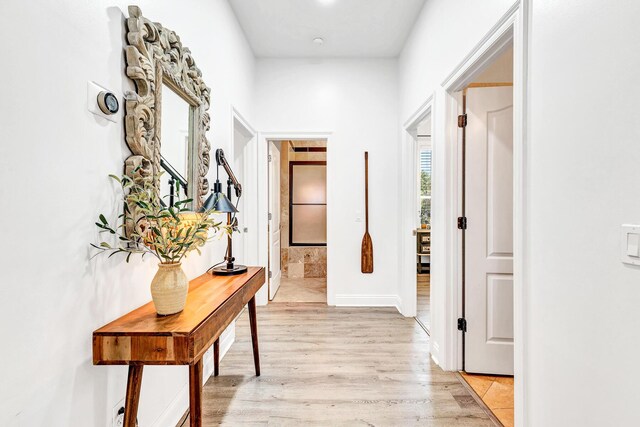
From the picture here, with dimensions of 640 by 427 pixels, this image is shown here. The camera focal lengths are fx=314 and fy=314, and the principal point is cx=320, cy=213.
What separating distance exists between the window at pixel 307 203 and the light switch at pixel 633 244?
4.86 meters

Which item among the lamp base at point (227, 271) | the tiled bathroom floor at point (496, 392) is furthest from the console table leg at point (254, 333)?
the tiled bathroom floor at point (496, 392)

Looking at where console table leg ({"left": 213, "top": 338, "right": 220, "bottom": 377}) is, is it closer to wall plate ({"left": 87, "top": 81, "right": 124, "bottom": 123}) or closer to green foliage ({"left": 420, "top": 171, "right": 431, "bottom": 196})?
wall plate ({"left": 87, "top": 81, "right": 124, "bottom": 123})

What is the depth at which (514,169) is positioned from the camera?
1.47 m

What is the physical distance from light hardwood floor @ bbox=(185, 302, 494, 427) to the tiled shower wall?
2353 mm

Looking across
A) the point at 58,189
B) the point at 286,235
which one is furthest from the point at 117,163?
the point at 286,235

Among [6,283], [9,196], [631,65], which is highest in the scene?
[631,65]

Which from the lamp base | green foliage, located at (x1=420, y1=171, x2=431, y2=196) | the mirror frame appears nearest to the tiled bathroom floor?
the lamp base

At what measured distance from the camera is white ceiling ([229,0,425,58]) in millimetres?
2823

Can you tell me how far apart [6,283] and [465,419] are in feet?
7.11

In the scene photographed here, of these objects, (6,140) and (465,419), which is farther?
(465,419)

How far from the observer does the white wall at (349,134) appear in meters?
3.79

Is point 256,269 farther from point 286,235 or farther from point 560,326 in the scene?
point 286,235

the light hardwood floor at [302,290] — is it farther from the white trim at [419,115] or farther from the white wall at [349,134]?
the white trim at [419,115]

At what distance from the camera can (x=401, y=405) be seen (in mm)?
1938
